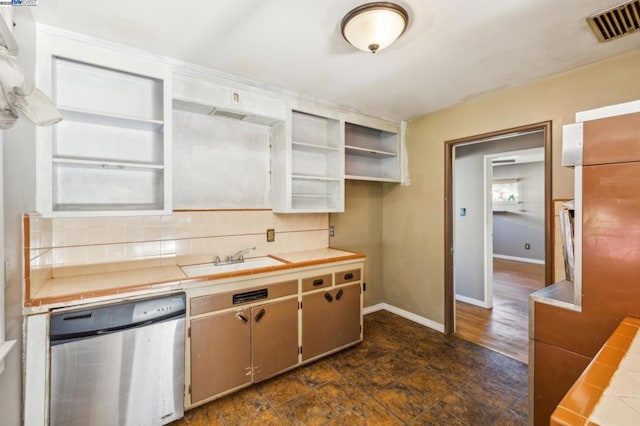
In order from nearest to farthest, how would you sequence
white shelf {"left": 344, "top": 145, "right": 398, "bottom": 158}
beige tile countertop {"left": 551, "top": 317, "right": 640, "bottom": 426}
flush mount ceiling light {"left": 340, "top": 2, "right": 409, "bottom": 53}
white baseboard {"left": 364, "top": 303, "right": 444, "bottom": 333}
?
1. beige tile countertop {"left": 551, "top": 317, "right": 640, "bottom": 426}
2. flush mount ceiling light {"left": 340, "top": 2, "right": 409, "bottom": 53}
3. white baseboard {"left": 364, "top": 303, "right": 444, "bottom": 333}
4. white shelf {"left": 344, "top": 145, "right": 398, "bottom": 158}

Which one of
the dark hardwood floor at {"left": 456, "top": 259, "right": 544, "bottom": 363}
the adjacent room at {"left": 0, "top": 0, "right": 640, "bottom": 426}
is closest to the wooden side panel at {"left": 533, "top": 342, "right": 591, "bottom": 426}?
the adjacent room at {"left": 0, "top": 0, "right": 640, "bottom": 426}

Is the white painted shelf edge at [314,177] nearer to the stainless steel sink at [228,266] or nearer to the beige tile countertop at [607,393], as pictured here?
the stainless steel sink at [228,266]

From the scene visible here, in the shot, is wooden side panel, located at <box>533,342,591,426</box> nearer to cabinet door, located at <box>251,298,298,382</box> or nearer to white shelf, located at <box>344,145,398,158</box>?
cabinet door, located at <box>251,298,298,382</box>

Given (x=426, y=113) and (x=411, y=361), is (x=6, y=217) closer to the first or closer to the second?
(x=411, y=361)

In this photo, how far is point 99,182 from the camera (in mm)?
1959

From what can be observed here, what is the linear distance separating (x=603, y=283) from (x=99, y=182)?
2942mm

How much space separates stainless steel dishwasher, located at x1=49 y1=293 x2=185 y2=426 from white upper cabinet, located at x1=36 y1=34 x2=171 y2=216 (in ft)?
2.12

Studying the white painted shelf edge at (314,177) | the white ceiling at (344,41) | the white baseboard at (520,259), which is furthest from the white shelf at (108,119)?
the white baseboard at (520,259)

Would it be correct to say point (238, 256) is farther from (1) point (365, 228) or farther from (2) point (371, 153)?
(2) point (371, 153)

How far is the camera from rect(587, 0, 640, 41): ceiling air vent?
1456 mm

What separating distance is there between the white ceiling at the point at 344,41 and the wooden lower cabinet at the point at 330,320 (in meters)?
1.86

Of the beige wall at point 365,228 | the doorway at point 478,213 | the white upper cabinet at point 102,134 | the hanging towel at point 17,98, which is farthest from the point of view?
the beige wall at point 365,228

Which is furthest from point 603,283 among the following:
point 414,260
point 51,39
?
point 51,39

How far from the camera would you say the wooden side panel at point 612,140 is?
3.64 ft
